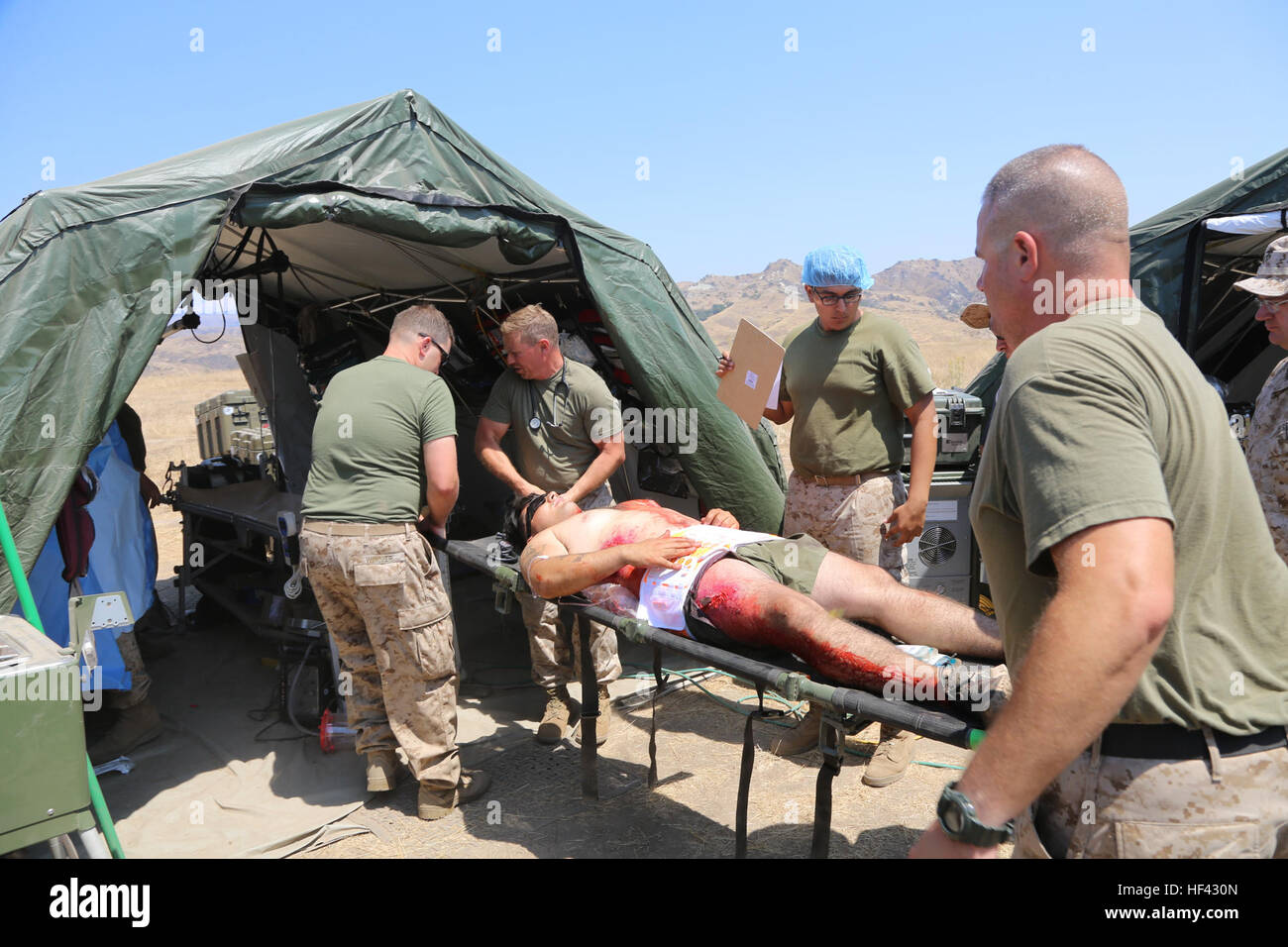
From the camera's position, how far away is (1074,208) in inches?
50.7

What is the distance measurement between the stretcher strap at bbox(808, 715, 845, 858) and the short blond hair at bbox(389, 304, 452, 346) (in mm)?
2436

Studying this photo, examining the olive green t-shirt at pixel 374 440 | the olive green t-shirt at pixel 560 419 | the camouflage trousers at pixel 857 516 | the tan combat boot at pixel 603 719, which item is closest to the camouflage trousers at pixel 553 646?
the tan combat boot at pixel 603 719

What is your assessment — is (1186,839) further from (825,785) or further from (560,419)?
(560,419)

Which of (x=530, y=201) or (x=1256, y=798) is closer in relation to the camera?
(x=1256, y=798)

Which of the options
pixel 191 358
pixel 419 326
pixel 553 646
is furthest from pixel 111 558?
pixel 191 358

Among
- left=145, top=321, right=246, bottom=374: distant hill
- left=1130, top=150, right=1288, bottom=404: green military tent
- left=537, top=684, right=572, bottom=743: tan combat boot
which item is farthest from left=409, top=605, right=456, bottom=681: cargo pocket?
left=145, top=321, right=246, bottom=374: distant hill

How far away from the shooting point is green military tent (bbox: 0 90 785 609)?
3.17 meters

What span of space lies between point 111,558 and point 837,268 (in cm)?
389

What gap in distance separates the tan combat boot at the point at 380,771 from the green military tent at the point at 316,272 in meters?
1.54

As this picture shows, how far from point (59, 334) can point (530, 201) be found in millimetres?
2253

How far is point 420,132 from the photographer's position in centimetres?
417

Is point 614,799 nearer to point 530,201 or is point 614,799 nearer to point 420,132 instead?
point 530,201

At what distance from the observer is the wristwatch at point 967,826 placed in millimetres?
1172

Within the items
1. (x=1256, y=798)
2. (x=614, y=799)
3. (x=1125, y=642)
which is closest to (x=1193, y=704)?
(x=1256, y=798)
